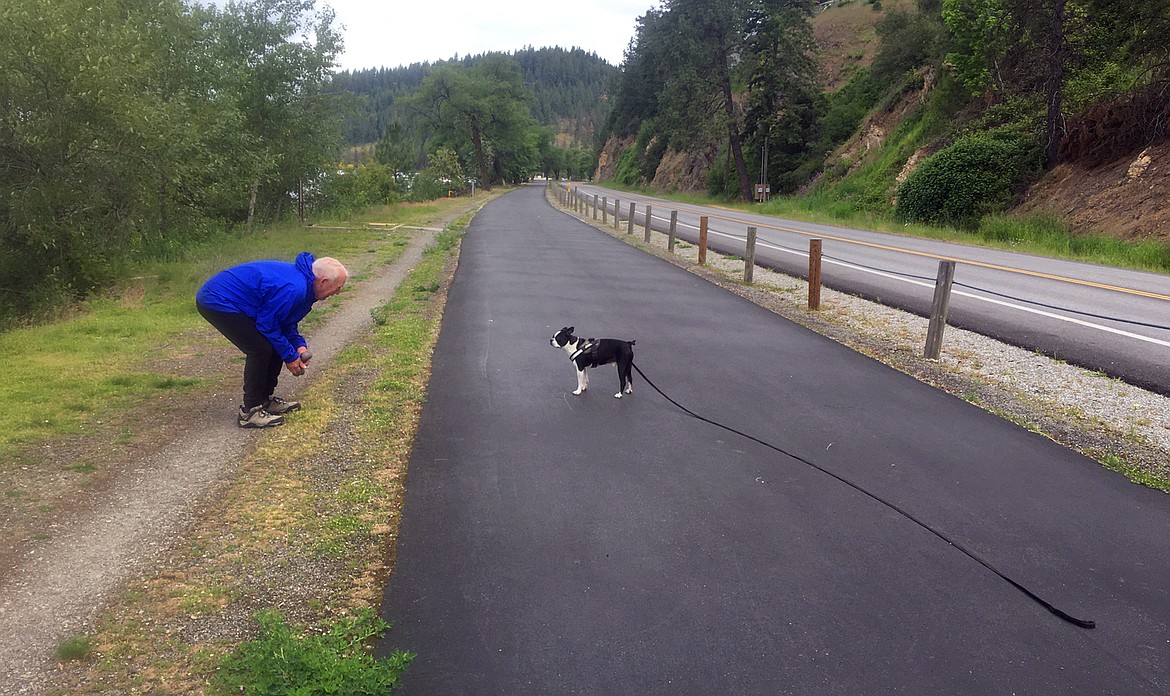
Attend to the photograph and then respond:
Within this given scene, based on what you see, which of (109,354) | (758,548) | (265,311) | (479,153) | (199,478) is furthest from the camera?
(479,153)

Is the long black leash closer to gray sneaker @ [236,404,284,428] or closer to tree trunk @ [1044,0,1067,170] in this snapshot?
gray sneaker @ [236,404,284,428]

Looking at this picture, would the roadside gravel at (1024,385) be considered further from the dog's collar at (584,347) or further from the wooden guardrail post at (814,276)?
the dog's collar at (584,347)

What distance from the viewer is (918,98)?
127 feet

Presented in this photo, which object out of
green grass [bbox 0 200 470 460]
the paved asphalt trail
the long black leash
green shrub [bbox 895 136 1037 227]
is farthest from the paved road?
green grass [bbox 0 200 470 460]

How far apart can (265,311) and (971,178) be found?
26.7 meters

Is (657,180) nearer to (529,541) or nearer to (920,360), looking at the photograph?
(920,360)

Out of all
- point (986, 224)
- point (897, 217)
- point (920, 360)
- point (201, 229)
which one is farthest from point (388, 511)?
point (897, 217)

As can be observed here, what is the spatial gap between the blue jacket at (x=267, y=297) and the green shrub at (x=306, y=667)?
315cm

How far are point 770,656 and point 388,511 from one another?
2346mm

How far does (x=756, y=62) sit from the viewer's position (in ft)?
160

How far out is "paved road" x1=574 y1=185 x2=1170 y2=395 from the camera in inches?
352

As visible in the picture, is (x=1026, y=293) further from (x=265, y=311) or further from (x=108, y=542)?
(x=108, y=542)

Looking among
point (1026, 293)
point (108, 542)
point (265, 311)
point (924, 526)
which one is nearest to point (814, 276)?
point (1026, 293)

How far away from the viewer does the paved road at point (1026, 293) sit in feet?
29.4
